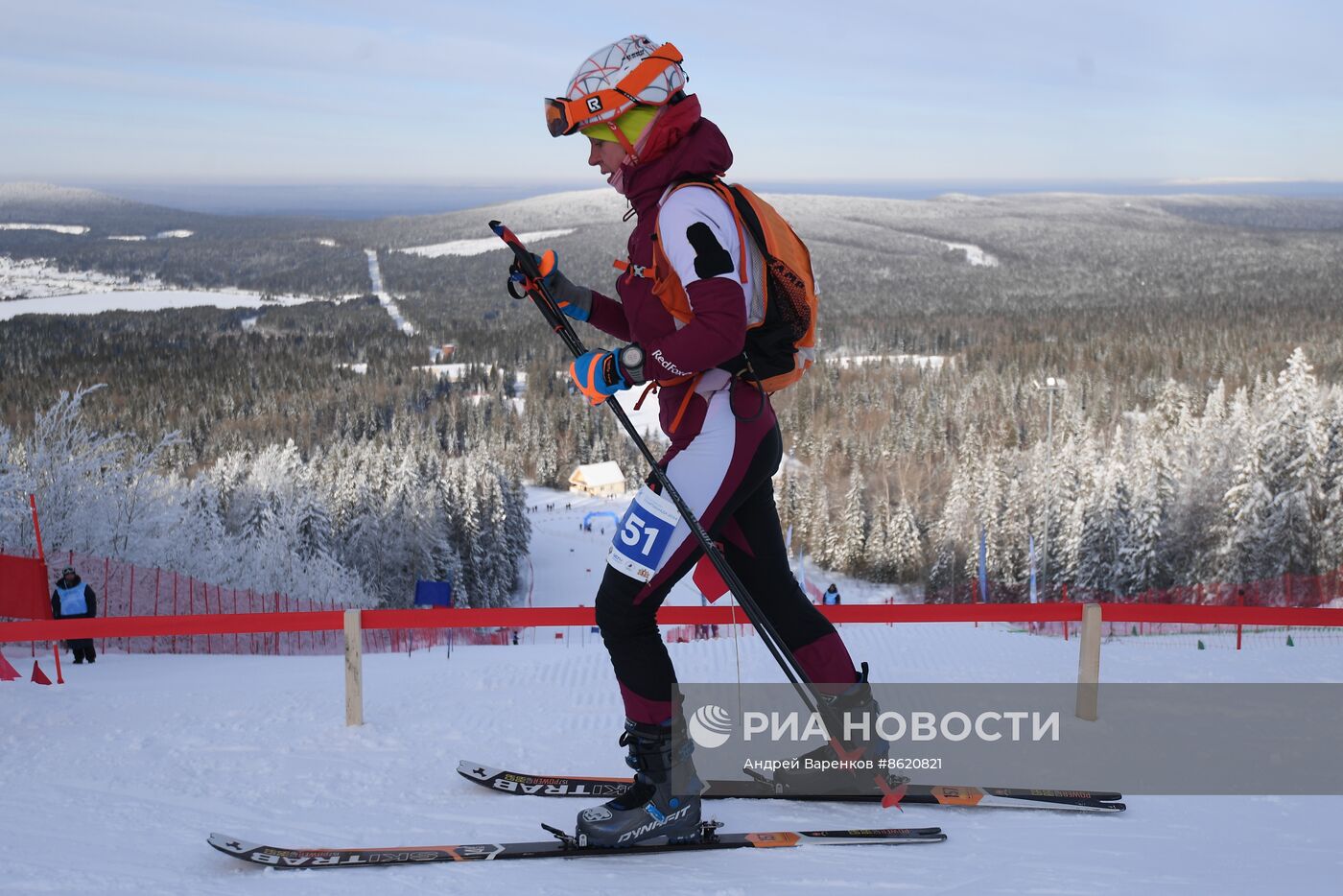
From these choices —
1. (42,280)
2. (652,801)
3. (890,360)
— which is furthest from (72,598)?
(42,280)

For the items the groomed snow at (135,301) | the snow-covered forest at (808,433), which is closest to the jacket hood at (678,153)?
the snow-covered forest at (808,433)

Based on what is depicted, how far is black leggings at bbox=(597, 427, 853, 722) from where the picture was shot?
3.48 meters

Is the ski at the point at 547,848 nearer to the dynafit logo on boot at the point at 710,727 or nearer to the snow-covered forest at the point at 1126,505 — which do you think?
the dynafit logo on boot at the point at 710,727

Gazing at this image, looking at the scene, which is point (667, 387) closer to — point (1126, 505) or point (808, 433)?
point (1126, 505)

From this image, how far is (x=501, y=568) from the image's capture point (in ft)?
199

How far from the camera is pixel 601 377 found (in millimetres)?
3354

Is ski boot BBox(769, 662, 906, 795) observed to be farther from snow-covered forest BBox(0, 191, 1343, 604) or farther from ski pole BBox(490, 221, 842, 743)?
snow-covered forest BBox(0, 191, 1343, 604)

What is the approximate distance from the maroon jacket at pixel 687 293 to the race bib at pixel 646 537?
249 millimetres

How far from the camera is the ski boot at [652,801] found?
11.7 ft

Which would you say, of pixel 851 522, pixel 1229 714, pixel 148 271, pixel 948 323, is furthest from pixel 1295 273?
pixel 1229 714

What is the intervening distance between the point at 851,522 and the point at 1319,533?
32.3 m

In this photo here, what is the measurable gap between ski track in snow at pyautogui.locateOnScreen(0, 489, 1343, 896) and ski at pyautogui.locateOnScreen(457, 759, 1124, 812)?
5 centimetres

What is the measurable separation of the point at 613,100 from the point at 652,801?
246cm

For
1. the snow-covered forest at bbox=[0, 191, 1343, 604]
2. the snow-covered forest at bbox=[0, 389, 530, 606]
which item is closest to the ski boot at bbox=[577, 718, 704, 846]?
the snow-covered forest at bbox=[0, 389, 530, 606]
